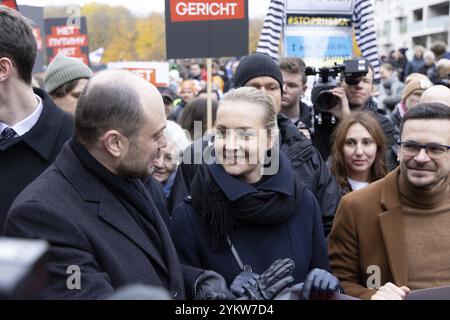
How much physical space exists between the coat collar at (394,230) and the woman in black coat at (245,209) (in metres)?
0.32

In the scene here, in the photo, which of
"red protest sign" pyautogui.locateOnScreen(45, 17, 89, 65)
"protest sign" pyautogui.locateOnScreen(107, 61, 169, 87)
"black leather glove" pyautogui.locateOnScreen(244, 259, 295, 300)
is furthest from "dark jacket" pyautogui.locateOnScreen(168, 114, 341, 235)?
"red protest sign" pyautogui.locateOnScreen(45, 17, 89, 65)

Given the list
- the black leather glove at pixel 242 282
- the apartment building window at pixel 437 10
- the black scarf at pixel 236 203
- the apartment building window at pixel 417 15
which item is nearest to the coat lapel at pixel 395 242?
the black scarf at pixel 236 203

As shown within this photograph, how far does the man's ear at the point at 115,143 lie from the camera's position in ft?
6.09

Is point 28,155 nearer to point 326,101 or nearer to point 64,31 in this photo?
point 326,101

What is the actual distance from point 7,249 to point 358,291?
6.80 ft

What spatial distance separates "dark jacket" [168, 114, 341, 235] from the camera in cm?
312

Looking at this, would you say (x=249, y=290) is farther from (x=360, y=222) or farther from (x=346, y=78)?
(x=346, y=78)

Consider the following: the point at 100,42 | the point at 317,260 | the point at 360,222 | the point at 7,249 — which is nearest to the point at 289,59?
the point at 360,222

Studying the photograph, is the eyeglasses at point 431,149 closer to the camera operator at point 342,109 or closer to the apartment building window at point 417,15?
the camera operator at point 342,109

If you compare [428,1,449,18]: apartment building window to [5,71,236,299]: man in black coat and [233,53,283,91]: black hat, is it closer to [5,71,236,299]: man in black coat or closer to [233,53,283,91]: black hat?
[233,53,283,91]: black hat

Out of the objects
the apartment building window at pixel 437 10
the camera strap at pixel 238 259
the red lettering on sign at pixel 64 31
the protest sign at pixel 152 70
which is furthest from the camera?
the apartment building window at pixel 437 10

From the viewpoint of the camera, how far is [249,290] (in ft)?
6.31

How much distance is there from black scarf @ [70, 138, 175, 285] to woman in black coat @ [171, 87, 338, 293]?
0.34m

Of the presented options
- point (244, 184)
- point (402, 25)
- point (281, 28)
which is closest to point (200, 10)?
point (281, 28)
